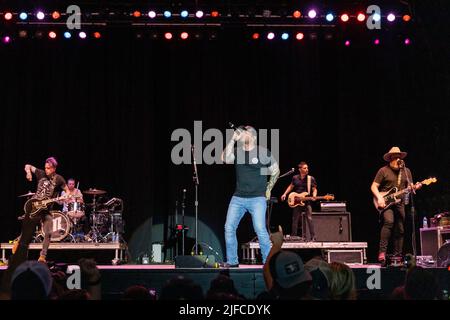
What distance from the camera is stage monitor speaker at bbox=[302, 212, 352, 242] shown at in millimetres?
12594

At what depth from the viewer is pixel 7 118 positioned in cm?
1374

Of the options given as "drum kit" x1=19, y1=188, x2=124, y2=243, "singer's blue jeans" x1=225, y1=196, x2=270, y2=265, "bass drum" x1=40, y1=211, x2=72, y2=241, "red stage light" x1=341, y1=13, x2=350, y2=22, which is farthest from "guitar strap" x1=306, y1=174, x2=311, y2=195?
"bass drum" x1=40, y1=211, x2=72, y2=241

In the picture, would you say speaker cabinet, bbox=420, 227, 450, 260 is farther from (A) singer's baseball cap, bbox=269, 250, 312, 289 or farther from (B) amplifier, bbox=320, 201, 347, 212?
(A) singer's baseball cap, bbox=269, 250, 312, 289

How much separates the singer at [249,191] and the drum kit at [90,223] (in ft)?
17.5

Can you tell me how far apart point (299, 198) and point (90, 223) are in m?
4.84

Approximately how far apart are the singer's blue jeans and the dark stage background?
5.55 metres

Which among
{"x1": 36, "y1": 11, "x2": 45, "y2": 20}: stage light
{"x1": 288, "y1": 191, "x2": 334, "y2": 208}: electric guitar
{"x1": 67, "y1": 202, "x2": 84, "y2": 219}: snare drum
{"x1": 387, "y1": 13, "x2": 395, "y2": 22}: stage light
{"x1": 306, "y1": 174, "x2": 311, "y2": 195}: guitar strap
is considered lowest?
{"x1": 67, "y1": 202, "x2": 84, "y2": 219}: snare drum

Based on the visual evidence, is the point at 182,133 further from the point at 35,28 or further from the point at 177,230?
the point at 35,28

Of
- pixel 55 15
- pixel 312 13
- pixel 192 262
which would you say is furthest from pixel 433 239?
pixel 55 15

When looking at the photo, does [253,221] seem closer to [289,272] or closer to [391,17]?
[289,272]

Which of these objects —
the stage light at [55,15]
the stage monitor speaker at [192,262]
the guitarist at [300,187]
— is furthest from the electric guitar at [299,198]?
the stage light at [55,15]

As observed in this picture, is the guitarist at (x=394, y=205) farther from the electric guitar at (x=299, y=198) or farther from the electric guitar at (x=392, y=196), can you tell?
the electric guitar at (x=299, y=198)

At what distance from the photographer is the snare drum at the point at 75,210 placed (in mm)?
13023
